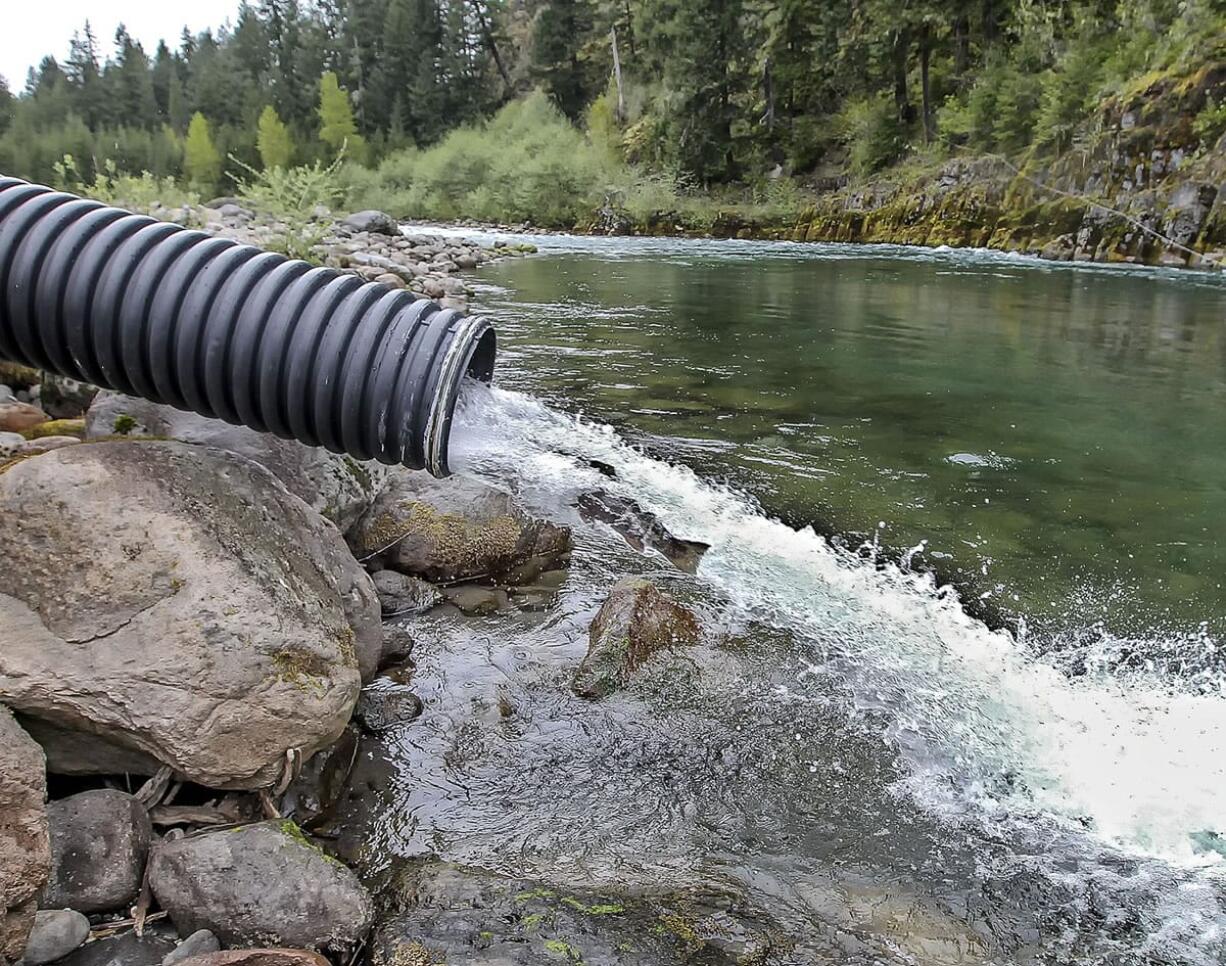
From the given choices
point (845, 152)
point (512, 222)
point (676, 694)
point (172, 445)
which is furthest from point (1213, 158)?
point (512, 222)

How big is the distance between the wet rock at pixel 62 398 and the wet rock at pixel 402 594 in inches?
78.9

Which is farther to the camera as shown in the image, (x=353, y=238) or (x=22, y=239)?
(x=353, y=238)

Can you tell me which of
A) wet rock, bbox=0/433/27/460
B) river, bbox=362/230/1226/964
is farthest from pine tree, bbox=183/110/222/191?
wet rock, bbox=0/433/27/460

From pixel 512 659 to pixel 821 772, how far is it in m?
1.54

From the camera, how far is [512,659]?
4355 millimetres

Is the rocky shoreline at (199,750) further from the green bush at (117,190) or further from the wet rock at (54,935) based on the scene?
the green bush at (117,190)

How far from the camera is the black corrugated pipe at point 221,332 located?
11.0ft

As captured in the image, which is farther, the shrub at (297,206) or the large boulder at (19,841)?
the shrub at (297,206)

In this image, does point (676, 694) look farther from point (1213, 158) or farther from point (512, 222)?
point (512, 222)

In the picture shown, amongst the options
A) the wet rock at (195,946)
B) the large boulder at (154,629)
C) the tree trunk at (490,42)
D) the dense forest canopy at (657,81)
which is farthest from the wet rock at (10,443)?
the tree trunk at (490,42)

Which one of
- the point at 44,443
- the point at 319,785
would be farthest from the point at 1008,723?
the point at 44,443

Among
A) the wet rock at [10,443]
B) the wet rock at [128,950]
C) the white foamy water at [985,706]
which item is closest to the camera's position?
the wet rock at [128,950]

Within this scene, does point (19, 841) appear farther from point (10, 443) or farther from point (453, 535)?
point (453, 535)

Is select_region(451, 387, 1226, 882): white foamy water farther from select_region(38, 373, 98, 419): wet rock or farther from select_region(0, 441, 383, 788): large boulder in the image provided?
select_region(38, 373, 98, 419): wet rock
